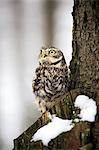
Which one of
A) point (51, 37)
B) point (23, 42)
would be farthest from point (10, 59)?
point (51, 37)

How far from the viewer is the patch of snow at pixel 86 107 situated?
2.73ft

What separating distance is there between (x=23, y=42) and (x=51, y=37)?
0.42 ft

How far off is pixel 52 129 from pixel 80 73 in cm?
21

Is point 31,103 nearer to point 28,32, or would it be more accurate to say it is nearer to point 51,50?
point 28,32

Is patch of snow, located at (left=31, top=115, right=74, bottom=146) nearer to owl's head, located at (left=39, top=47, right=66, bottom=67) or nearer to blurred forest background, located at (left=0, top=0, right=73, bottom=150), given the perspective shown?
owl's head, located at (left=39, top=47, right=66, bottom=67)

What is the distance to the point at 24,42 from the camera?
1.43 meters

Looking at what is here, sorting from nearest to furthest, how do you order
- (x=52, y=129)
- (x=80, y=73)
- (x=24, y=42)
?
(x=52, y=129), (x=80, y=73), (x=24, y=42)

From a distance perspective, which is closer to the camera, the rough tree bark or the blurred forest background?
the rough tree bark

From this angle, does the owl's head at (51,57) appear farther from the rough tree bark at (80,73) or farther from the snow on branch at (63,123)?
the snow on branch at (63,123)

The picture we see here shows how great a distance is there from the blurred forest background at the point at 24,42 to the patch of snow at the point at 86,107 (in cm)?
47

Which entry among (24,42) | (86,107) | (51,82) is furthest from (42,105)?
(24,42)

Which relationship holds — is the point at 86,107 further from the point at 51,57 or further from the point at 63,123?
the point at 51,57

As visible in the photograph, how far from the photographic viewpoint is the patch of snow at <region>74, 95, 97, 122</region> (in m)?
0.83

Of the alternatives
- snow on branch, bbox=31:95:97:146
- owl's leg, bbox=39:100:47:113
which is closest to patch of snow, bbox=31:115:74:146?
snow on branch, bbox=31:95:97:146
